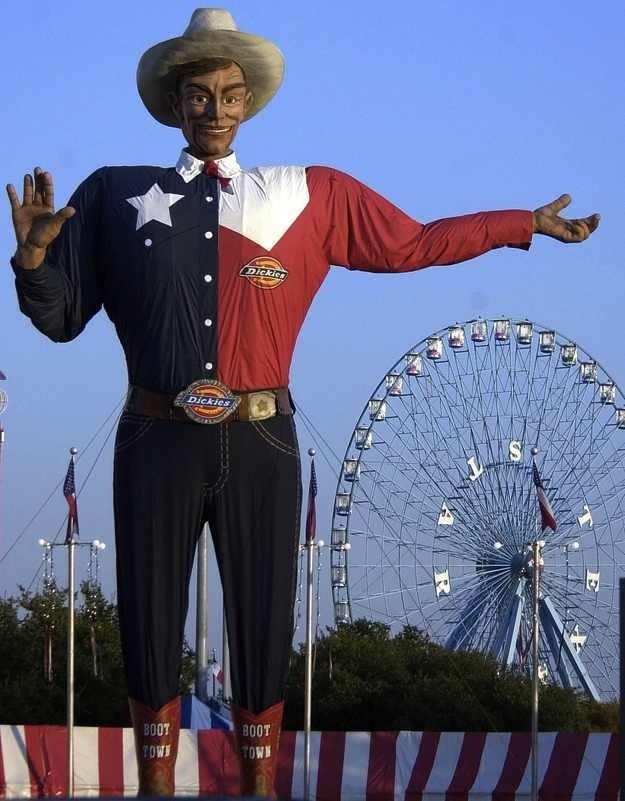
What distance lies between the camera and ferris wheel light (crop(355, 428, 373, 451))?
35094 mm

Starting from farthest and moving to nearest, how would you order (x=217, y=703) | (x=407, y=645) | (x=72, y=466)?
1. (x=407, y=645)
2. (x=217, y=703)
3. (x=72, y=466)

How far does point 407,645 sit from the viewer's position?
122ft

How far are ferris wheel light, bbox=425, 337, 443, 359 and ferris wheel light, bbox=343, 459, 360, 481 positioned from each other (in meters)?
2.73

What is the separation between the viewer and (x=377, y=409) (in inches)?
1389

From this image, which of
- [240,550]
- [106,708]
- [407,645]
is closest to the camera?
[240,550]

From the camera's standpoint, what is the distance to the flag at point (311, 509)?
23.2 m

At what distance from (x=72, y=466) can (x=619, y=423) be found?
15954 millimetres

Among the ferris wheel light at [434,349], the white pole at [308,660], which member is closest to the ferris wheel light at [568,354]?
the ferris wheel light at [434,349]

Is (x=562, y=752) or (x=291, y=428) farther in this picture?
(x=562, y=752)

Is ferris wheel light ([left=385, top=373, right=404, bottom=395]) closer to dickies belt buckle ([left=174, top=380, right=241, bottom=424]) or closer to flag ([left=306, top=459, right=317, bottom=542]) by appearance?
flag ([left=306, top=459, right=317, bottom=542])

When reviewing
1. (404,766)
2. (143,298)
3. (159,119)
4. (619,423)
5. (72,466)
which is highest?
(619,423)

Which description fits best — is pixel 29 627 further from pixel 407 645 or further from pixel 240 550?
pixel 240 550

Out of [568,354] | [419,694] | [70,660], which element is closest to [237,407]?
[70,660]

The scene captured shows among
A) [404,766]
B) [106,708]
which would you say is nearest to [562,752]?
[404,766]
